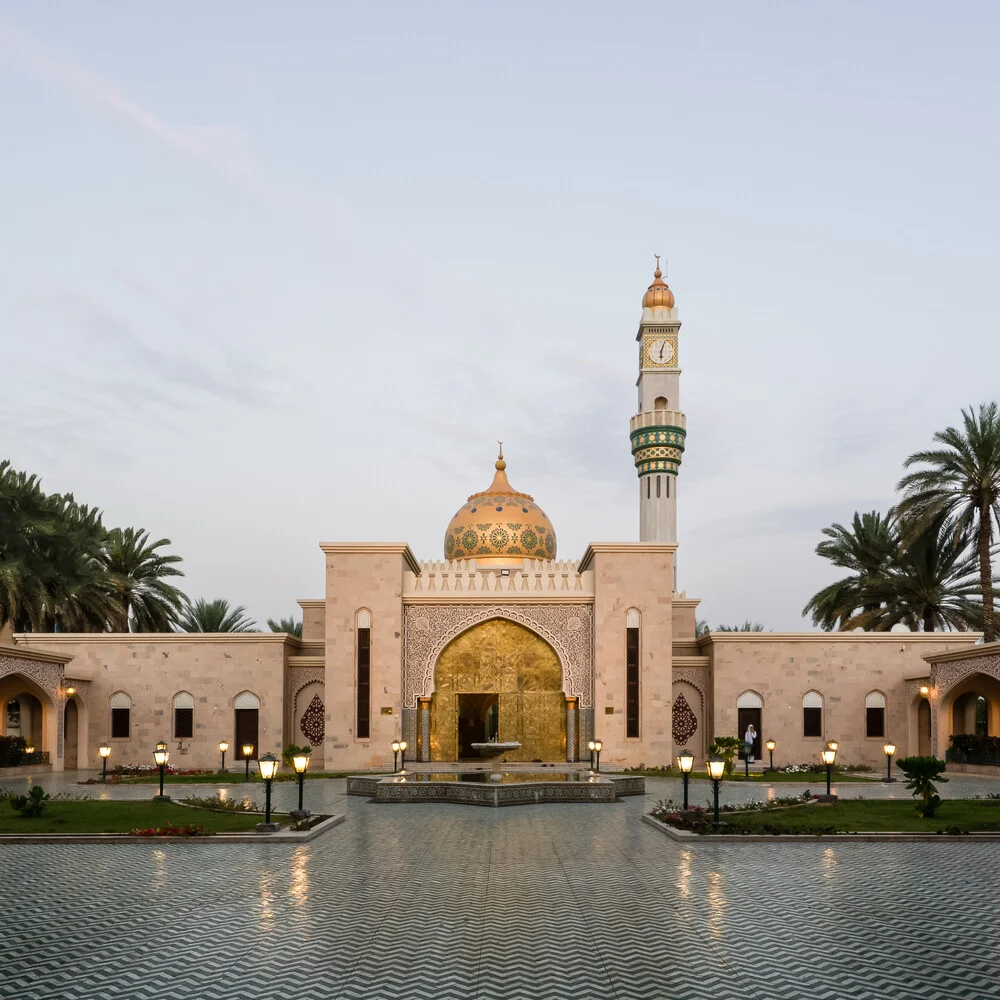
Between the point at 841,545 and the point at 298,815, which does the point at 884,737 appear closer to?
the point at 841,545

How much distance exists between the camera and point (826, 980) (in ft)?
19.4

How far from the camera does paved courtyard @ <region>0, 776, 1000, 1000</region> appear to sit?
19.3ft

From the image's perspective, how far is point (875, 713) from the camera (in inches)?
1035


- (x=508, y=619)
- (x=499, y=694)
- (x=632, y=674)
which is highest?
(x=508, y=619)

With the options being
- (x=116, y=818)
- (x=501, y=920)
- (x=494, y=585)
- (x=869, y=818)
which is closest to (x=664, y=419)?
(x=494, y=585)

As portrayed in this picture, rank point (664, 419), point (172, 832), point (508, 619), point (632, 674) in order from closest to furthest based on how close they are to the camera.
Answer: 1. point (172, 832)
2. point (632, 674)
3. point (508, 619)
4. point (664, 419)

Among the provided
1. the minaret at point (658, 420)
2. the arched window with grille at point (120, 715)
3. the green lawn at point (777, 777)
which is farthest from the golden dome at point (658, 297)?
the arched window with grille at point (120, 715)

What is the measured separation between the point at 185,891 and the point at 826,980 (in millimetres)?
5053

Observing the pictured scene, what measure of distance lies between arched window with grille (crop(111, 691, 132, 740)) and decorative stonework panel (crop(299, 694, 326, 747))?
4236 mm

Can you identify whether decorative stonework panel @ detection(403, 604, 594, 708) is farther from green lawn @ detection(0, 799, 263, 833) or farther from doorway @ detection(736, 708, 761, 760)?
green lawn @ detection(0, 799, 263, 833)

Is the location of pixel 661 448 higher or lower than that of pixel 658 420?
lower

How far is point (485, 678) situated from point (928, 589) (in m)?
12.4

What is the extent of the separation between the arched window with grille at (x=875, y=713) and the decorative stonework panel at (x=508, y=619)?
6.98 metres

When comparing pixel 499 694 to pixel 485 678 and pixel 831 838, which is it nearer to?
pixel 485 678
